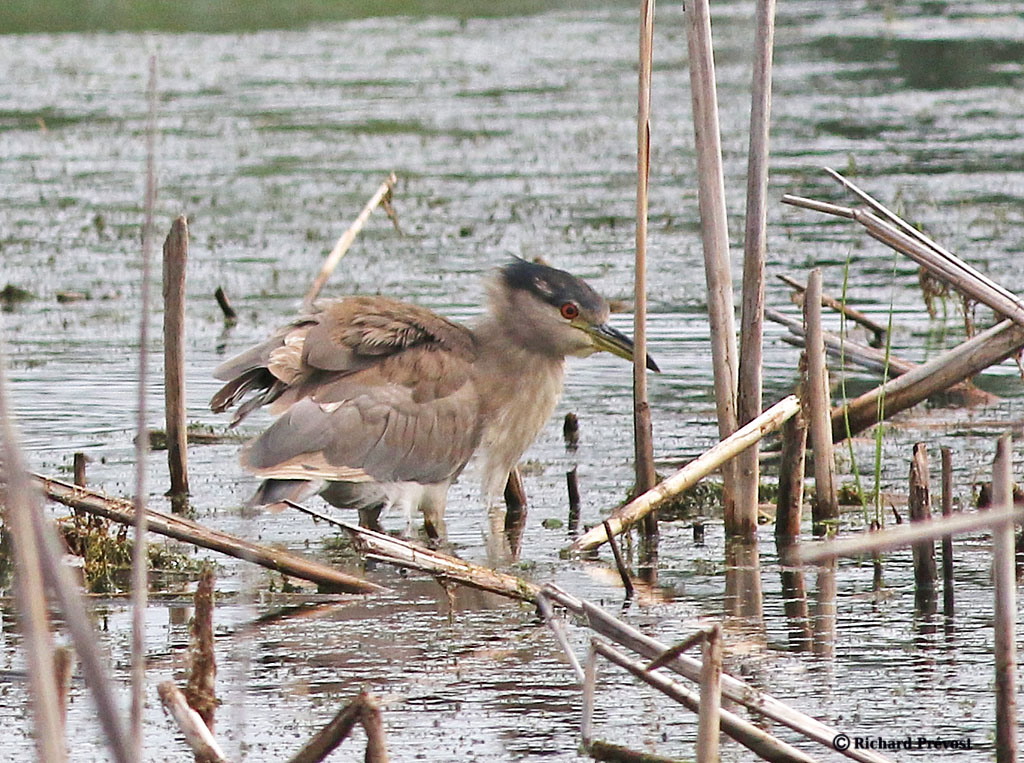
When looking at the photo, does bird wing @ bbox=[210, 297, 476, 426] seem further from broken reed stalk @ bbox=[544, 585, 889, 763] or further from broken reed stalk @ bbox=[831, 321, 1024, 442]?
broken reed stalk @ bbox=[544, 585, 889, 763]

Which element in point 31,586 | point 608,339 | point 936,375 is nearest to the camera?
point 31,586

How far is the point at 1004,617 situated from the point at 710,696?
67cm

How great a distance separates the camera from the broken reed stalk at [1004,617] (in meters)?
3.71

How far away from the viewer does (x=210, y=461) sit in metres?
8.06

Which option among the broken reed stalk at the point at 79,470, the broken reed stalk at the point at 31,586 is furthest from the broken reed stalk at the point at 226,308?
the broken reed stalk at the point at 31,586

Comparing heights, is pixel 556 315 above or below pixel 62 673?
above

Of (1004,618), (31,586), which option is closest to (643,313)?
(1004,618)

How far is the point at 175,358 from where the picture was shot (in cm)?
735

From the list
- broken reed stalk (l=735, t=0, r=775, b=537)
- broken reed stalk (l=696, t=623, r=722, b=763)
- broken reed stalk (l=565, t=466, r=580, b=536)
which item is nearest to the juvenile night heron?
broken reed stalk (l=565, t=466, r=580, b=536)

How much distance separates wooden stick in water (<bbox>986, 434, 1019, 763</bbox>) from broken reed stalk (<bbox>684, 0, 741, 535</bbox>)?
2555 millimetres

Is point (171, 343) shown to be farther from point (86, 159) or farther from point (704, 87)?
point (86, 159)

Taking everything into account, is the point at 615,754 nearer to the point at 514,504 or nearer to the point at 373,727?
the point at 373,727

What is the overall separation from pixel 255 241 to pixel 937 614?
876cm

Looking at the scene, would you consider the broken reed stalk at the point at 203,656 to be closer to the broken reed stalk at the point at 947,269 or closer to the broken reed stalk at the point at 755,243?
the broken reed stalk at the point at 947,269
